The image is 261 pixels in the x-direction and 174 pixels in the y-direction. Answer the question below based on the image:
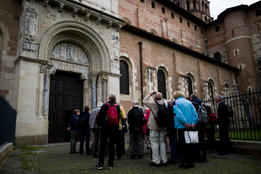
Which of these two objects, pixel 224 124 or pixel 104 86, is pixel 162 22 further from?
pixel 224 124

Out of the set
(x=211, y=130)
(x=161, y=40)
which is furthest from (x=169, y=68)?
(x=211, y=130)

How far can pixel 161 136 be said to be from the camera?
198 inches

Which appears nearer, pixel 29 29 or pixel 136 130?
pixel 136 130

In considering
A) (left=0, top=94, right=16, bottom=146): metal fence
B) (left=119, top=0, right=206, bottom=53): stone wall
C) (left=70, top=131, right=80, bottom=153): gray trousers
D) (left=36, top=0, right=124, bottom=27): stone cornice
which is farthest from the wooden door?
(left=119, top=0, right=206, bottom=53): stone wall

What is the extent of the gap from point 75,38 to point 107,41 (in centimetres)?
204

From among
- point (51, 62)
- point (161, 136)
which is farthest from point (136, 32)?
point (161, 136)

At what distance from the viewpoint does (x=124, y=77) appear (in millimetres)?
14977

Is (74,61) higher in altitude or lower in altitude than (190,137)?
higher

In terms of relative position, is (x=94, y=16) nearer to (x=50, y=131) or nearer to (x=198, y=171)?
(x=50, y=131)

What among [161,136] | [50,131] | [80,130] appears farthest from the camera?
[50,131]

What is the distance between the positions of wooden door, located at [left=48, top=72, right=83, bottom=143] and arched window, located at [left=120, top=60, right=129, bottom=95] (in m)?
3.39

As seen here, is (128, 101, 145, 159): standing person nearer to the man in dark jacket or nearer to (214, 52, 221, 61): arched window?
the man in dark jacket

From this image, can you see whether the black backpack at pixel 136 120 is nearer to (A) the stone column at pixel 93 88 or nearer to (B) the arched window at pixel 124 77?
(A) the stone column at pixel 93 88

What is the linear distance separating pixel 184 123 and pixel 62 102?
8.57m
